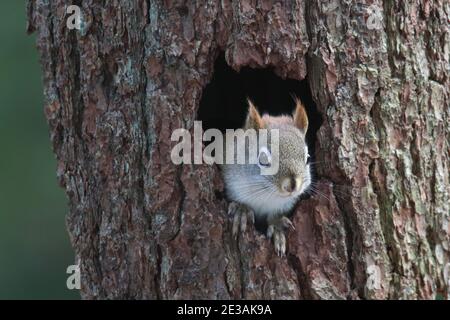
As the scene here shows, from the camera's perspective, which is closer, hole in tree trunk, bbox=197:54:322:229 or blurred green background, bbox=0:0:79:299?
hole in tree trunk, bbox=197:54:322:229

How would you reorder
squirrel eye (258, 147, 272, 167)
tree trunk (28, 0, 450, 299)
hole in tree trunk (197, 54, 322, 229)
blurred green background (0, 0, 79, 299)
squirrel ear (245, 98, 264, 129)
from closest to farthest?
tree trunk (28, 0, 450, 299)
squirrel eye (258, 147, 272, 167)
squirrel ear (245, 98, 264, 129)
hole in tree trunk (197, 54, 322, 229)
blurred green background (0, 0, 79, 299)

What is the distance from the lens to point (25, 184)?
759cm

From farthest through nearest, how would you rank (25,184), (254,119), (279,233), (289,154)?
1. (25,184)
2. (254,119)
3. (289,154)
4. (279,233)

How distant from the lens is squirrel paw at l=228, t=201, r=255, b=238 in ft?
11.4

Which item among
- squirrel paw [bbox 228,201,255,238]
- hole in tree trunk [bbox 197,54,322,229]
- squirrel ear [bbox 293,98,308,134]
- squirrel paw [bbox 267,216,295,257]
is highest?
hole in tree trunk [bbox 197,54,322,229]

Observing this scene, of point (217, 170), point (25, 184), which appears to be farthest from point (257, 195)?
point (25, 184)

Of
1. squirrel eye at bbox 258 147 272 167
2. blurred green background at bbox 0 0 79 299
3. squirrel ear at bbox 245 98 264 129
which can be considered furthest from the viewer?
blurred green background at bbox 0 0 79 299

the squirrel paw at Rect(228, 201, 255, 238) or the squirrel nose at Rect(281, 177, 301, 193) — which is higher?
the squirrel nose at Rect(281, 177, 301, 193)

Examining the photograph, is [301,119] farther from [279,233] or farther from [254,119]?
[279,233]

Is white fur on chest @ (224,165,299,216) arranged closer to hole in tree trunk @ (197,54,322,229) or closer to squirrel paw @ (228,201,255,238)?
Answer: squirrel paw @ (228,201,255,238)

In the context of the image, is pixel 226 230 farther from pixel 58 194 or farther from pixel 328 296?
pixel 58 194

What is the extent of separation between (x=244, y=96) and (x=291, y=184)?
1.17m

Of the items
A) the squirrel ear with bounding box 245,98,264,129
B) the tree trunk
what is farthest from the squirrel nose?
the squirrel ear with bounding box 245,98,264,129

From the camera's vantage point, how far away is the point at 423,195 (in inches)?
141
